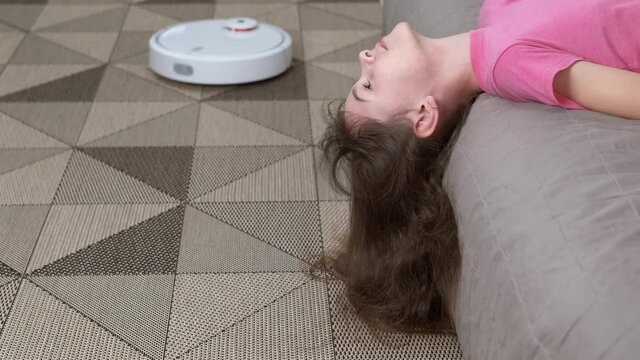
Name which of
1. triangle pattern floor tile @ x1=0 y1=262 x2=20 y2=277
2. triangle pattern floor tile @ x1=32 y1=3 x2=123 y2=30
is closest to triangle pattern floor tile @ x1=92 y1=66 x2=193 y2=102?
triangle pattern floor tile @ x1=32 y1=3 x2=123 y2=30

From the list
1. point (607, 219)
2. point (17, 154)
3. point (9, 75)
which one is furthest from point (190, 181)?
point (607, 219)

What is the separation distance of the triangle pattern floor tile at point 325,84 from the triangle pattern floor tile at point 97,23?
34.7 inches

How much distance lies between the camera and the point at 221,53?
89.2 inches

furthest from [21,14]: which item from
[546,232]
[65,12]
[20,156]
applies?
[546,232]

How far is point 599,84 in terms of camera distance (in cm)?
107

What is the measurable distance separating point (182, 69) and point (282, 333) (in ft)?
3.96

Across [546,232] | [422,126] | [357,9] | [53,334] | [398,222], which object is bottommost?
[357,9]

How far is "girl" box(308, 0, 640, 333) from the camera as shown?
3.92ft

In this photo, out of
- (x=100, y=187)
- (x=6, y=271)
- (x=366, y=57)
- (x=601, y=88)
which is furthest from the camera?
(x=100, y=187)

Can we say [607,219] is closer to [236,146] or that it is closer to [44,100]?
[236,146]

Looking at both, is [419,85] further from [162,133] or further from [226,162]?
[162,133]

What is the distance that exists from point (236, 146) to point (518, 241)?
3.87 ft

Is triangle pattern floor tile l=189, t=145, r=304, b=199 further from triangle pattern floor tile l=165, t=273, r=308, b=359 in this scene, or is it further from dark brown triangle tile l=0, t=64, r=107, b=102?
dark brown triangle tile l=0, t=64, r=107, b=102

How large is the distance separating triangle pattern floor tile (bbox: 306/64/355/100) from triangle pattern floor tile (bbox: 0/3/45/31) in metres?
1.20
